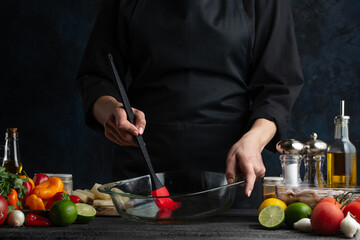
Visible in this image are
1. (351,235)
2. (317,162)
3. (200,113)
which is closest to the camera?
(351,235)

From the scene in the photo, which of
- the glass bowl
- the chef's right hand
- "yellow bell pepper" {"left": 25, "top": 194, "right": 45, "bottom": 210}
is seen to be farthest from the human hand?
"yellow bell pepper" {"left": 25, "top": 194, "right": 45, "bottom": 210}

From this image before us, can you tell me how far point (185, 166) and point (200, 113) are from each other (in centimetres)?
17

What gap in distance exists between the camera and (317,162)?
4.39ft

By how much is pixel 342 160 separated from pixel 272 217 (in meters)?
0.38

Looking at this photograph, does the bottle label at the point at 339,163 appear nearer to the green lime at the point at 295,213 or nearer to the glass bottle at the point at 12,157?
the green lime at the point at 295,213

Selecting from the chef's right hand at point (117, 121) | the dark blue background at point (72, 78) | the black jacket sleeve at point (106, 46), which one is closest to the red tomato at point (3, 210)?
the chef's right hand at point (117, 121)

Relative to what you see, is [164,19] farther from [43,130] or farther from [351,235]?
[43,130]

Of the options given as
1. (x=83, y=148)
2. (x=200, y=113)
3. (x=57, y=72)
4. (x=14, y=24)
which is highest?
(x=14, y=24)

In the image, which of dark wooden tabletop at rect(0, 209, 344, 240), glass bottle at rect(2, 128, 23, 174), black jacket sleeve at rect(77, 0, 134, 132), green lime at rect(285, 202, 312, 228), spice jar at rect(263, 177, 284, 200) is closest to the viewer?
dark wooden tabletop at rect(0, 209, 344, 240)

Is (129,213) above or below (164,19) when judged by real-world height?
below

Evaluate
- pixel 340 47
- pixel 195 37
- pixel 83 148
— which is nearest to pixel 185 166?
pixel 195 37

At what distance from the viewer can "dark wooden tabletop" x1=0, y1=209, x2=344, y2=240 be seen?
3.05 ft

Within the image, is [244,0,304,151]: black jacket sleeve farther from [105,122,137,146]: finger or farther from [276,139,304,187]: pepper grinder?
[105,122,137,146]: finger

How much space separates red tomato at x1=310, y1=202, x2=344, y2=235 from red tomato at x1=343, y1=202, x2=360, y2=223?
39mm
